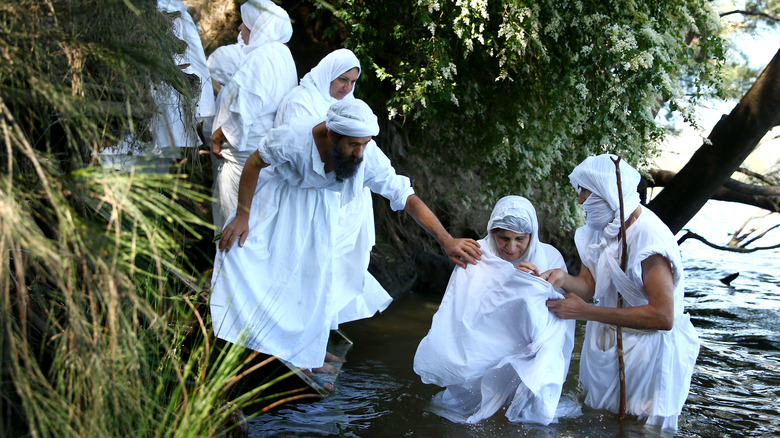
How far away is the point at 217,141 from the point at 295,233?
1.87 metres

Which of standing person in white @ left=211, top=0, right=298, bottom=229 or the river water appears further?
standing person in white @ left=211, top=0, right=298, bottom=229

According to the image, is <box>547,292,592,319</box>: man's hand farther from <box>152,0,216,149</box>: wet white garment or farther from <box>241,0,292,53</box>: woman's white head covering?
<box>241,0,292,53</box>: woman's white head covering

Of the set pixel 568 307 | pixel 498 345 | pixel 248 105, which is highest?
pixel 248 105

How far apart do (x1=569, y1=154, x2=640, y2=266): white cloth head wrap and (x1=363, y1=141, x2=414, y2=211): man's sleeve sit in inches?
50.5

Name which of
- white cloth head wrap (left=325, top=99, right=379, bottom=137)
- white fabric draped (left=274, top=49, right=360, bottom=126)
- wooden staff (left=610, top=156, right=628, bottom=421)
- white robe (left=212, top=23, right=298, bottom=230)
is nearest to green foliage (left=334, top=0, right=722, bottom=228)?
white robe (left=212, top=23, right=298, bottom=230)

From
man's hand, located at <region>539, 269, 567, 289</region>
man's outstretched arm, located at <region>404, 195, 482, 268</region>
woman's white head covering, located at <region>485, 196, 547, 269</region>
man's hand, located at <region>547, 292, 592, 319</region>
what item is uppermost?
woman's white head covering, located at <region>485, 196, 547, 269</region>

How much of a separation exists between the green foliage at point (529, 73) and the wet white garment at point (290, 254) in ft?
8.10

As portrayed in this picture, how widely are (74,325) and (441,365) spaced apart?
270 cm

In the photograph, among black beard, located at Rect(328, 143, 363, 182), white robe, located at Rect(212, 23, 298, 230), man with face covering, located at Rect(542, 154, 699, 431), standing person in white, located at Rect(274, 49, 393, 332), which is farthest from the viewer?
white robe, located at Rect(212, 23, 298, 230)

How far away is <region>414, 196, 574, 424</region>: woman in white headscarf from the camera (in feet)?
14.5

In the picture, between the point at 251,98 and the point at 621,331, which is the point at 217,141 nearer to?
the point at 251,98

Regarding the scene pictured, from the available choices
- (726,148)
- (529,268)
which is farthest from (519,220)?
(726,148)

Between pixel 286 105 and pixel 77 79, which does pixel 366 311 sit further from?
pixel 77 79

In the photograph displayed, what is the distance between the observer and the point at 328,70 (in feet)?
20.3
